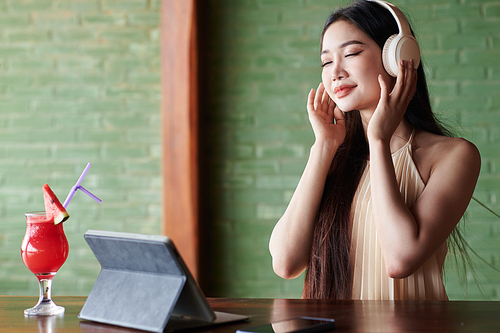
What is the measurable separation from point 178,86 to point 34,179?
99cm

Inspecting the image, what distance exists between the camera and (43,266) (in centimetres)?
90

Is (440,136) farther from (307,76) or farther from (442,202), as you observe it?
(307,76)

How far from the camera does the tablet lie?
679 millimetres

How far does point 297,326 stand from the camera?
67 centimetres

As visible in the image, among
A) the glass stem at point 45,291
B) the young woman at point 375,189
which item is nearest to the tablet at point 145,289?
the glass stem at point 45,291

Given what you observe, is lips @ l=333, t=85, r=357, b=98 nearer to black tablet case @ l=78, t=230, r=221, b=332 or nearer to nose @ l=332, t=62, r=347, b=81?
nose @ l=332, t=62, r=347, b=81

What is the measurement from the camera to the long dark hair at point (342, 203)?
1343 millimetres

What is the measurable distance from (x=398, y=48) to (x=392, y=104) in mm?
151

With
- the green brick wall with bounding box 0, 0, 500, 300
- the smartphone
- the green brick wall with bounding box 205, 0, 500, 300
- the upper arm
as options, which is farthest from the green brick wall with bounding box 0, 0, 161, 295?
the smartphone

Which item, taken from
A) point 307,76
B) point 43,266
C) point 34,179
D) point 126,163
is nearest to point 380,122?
point 43,266

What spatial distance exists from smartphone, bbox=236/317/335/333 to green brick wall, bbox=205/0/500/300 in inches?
70.7

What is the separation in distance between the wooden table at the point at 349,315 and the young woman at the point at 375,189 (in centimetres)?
32

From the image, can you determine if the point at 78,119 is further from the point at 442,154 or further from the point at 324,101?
the point at 442,154

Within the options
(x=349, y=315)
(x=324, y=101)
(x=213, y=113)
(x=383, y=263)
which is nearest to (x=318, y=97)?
(x=324, y=101)
